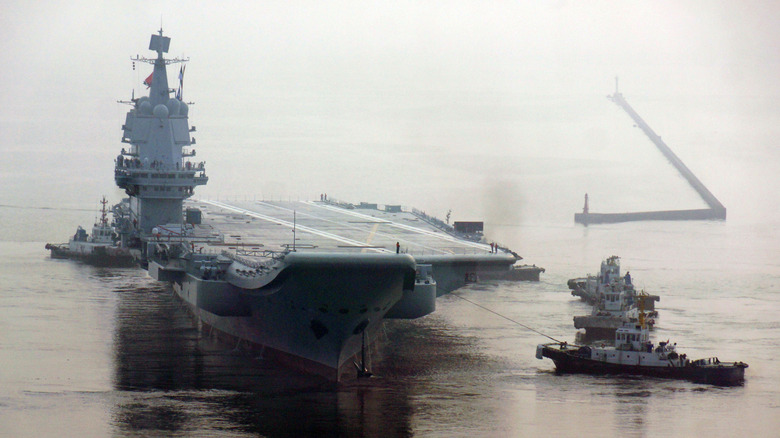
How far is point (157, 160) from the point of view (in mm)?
41906

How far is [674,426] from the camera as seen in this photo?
23.4 metres

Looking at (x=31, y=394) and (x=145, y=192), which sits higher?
(x=145, y=192)

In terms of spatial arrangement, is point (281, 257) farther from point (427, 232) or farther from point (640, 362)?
point (427, 232)

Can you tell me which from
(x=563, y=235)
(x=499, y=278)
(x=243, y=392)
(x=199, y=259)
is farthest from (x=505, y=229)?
(x=243, y=392)

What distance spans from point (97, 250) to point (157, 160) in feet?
55.4

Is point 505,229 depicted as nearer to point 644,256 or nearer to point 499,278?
point 644,256

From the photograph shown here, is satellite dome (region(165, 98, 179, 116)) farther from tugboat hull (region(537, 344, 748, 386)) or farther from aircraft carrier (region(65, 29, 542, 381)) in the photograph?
tugboat hull (region(537, 344, 748, 386))

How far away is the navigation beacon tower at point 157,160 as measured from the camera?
4031cm

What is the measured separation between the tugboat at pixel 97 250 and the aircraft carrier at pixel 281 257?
7.68 meters

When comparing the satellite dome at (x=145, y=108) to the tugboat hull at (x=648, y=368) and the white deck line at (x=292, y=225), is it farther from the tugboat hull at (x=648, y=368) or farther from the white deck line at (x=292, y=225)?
the tugboat hull at (x=648, y=368)

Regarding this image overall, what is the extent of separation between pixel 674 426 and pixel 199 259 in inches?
503

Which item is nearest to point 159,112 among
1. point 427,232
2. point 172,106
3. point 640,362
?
point 172,106

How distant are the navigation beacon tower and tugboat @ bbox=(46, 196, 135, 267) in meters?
10.6

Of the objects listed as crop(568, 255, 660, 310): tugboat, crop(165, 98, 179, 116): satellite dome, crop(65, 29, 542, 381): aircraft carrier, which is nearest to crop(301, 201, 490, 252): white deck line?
crop(65, 29, 542, 381): aircraft carrier
